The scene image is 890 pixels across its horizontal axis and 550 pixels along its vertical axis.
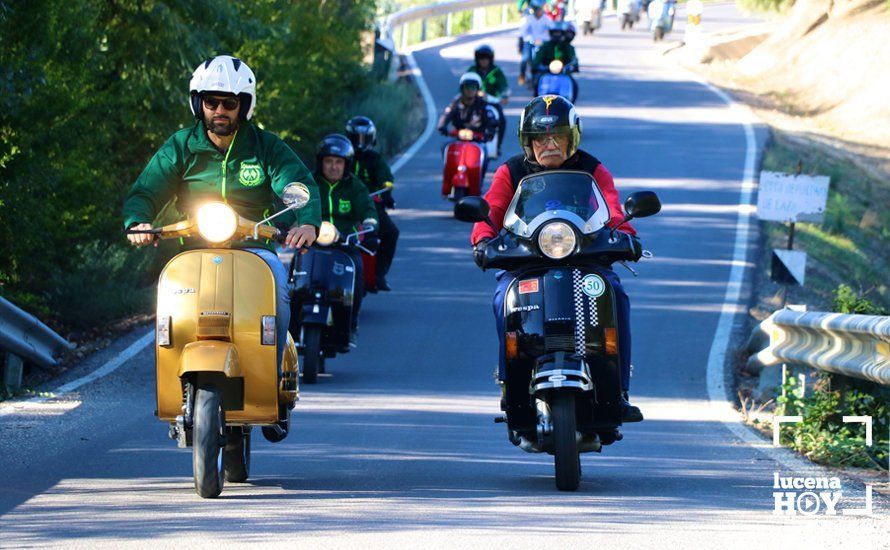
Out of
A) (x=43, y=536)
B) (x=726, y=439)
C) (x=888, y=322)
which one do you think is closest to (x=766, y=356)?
(x=726, y=439)

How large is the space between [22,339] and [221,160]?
4860mm

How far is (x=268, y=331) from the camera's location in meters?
8.38

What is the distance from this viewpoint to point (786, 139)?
31.4 m

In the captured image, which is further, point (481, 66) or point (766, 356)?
point (481, 66)

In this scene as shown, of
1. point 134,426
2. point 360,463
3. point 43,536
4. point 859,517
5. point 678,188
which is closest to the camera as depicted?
point 43,536

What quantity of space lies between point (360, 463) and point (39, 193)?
19.9 feet

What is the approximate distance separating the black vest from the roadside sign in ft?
21.0

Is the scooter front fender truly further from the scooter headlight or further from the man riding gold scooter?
the scooter headlight

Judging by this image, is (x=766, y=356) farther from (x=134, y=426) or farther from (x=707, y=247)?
(x=707, y=247)

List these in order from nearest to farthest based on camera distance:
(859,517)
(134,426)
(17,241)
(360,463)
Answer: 1. (859,517)
2. (360,463)
3. (134,426)
4. (17,241)

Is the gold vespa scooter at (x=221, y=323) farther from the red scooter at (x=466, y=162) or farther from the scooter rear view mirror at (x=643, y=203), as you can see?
the red scooter at (x=466, y=162)

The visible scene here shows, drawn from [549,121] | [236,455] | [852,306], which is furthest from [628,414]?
[852,306]

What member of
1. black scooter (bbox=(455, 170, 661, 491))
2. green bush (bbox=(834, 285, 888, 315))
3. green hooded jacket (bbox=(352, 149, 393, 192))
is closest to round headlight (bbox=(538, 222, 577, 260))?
black scooter (bbox=(455, 170, 661, 491))

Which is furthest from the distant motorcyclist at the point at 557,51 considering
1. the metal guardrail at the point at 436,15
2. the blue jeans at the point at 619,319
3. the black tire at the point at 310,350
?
the blue jeans at the point at 619,319
